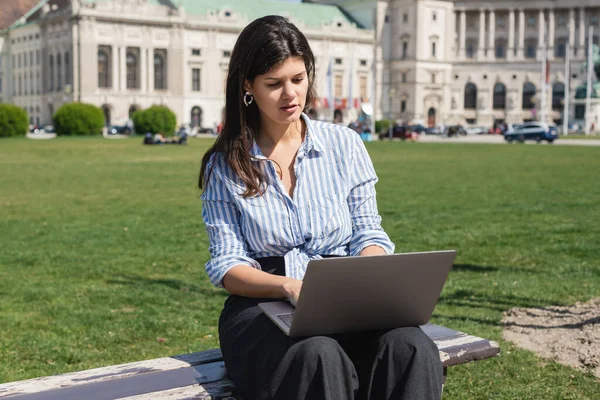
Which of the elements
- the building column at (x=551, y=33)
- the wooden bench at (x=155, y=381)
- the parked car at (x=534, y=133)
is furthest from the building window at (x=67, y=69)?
the wooden bench at (x=155, y=381)

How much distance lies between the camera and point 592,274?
21.9ft

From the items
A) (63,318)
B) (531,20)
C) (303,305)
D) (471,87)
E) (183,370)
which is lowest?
(63,318)

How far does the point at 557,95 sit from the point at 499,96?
5832mm

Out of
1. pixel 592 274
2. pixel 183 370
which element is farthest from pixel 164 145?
pixel 183 370

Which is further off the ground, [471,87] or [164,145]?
[471,87]

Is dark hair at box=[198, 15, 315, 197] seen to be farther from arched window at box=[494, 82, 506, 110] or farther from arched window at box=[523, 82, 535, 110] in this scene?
arched window at box=[494, 82, 506, 110]

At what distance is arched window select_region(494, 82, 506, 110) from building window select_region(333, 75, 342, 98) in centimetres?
1547

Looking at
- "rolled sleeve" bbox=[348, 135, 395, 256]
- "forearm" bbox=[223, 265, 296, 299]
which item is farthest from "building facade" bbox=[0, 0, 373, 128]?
"forearm" bbox=[223, 265, 296, 299]

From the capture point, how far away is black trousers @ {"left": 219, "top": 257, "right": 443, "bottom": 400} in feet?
8.32

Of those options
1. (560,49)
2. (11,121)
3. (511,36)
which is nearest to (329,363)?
(11,121)

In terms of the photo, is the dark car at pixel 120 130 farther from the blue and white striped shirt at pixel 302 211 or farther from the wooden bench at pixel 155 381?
the wooden bench at pixel 155 381

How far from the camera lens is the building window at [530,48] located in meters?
84.3

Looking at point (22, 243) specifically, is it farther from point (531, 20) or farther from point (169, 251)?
point (531, 20)

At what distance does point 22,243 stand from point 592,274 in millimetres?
5594
